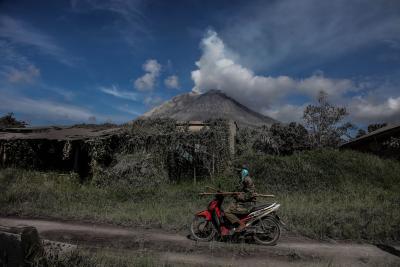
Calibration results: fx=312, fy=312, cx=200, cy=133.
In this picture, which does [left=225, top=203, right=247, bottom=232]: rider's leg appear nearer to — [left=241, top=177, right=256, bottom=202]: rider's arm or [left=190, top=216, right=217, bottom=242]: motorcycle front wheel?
[left=241, top=177, right=256, bottom=202]: rider's arm

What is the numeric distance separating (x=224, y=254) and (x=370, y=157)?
13392 millimetres

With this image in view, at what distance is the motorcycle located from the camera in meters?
7.27

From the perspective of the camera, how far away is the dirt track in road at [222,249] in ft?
19.7

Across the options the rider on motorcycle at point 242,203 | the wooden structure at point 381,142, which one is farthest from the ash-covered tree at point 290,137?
the rider on motorcycle at point 242,203

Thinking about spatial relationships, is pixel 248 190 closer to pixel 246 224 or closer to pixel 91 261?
pixel 246 224

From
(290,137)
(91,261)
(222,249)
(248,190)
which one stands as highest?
(290,137)

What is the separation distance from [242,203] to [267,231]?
0.85 metres

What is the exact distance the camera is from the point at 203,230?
7.41 meters

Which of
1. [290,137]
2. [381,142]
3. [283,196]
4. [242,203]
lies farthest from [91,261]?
[290,137]

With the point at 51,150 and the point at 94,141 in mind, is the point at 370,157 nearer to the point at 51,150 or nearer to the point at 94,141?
the point at 94,141

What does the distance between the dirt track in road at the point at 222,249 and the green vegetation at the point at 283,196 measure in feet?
Answer: 2.54

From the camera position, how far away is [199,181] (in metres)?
14.9

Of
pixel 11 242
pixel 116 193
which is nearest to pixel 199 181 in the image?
pixel 116 193

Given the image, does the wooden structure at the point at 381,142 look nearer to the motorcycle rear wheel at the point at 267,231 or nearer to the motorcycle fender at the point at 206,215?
the motorcycle rear wheel at the point at 267,231
